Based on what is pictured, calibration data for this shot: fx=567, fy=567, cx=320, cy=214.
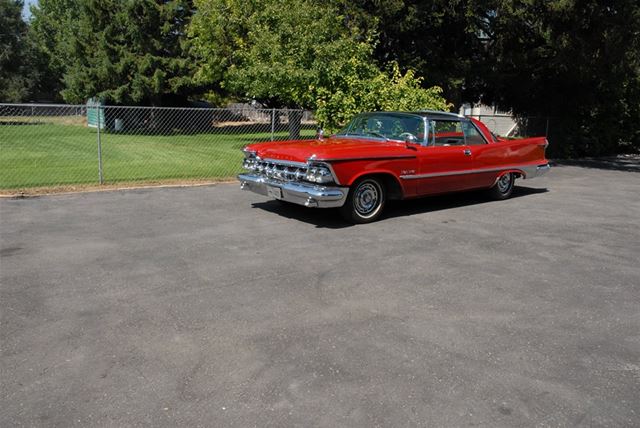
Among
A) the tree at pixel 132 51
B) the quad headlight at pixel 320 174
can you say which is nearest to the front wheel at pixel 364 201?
the quad headlight at pixel 320 174

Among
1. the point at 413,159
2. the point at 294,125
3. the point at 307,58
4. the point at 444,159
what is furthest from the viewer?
the point at 294,125

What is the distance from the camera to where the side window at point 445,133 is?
8617 millimetres

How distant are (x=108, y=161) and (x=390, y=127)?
27.8 feet

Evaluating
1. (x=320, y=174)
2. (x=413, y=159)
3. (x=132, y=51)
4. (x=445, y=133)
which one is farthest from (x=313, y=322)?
(x=132, y=51)

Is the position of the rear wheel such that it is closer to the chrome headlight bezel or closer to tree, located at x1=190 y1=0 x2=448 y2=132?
tree, located at x1=190 y1=0 x2=448 y2=132

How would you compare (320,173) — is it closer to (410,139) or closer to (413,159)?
(413,159)

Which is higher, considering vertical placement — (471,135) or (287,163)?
(471,135)

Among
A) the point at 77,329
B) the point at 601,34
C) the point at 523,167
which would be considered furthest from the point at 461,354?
the point at 601,34

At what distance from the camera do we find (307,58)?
14.4 metres

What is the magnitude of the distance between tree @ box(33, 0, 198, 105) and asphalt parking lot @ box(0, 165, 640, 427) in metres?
18.1

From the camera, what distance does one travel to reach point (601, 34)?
15.0m

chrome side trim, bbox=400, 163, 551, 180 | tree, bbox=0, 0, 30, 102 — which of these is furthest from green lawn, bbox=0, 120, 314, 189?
tree, bbox=0, 0, 30, 102

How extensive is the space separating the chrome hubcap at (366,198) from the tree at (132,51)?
18.8 metres

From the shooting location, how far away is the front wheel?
25.5 ft
